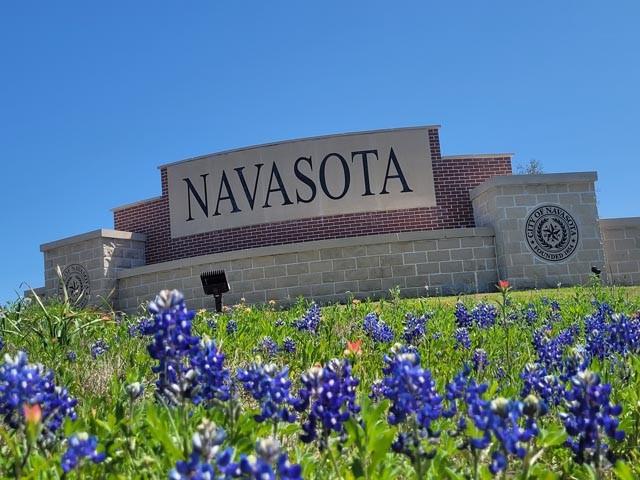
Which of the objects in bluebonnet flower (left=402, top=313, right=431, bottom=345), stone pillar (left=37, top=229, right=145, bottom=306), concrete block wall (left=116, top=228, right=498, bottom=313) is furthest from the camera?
stone pillar (left=37, top=229, right=145, bottom=306)

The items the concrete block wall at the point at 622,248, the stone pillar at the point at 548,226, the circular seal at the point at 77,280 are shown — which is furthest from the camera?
the circular seal at the point at 77,280

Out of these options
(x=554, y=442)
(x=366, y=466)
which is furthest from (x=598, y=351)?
(x=366, y=466)

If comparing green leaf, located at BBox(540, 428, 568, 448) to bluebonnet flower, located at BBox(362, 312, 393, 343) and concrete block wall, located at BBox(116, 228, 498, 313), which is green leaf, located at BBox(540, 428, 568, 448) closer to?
bluebonnet flower, located at BBox(362, 312, 393, 343)

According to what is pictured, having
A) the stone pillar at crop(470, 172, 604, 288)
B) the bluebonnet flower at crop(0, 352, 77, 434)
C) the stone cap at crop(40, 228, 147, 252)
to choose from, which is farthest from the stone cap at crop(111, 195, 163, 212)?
the bluebonnet flower at crop(0, 352, 77, 434)

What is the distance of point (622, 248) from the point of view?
54.7 ft

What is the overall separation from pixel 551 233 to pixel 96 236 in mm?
12206

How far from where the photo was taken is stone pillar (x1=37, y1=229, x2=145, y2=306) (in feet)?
60.3

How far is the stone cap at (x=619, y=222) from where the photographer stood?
16.6 meters

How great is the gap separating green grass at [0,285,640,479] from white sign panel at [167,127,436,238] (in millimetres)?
9964

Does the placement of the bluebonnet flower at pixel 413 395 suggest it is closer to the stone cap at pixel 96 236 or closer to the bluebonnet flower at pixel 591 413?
the bluebonnet flower at pixel 591 413

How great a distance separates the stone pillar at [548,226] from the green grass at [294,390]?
791 centimetres

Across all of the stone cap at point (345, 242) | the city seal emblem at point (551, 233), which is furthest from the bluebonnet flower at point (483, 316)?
the city seal emblem at point (551, 233)

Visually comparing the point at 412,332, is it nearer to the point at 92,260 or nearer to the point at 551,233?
the point at 551,233

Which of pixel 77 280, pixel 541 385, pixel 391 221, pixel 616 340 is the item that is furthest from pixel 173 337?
pixel 77 280
